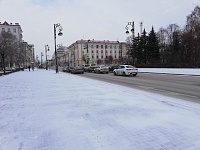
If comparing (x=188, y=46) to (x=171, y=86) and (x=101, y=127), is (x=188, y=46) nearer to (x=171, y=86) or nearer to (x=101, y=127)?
(x=171, y=86)

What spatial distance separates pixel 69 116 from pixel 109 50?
116 m

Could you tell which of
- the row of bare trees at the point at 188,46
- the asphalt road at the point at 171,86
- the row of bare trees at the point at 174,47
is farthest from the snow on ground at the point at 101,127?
the row of bare trees at the point at 174,47

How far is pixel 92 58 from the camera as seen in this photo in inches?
4601

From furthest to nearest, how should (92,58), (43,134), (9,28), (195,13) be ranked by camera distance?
(92,58)
(9,28)
(195,13)
(43,134)

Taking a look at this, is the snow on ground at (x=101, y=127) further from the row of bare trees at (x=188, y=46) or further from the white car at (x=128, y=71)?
the row of bare trees at (x=188, y=46)

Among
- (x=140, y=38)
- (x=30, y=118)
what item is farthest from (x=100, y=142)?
(x=140, y=38)

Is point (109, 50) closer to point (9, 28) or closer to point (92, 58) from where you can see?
point (92, 58)

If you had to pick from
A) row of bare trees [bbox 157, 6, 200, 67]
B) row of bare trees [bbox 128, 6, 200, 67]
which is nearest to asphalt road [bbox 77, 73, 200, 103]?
row of bare trees [bbox 157, 6, 200, 67]

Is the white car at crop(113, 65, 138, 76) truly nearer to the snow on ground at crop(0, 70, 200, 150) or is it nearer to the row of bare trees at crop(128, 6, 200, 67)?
the row of bare trees at crop(128, 6, 200, 67)

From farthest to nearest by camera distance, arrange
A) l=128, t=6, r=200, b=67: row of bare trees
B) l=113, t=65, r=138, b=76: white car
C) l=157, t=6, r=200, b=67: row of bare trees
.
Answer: l=128, t=6, r=200, b=67: row of bare trees → l=157, t=6, r=200, b=67: row of bare trees → l=113, t=65, r=138, b=76: white car

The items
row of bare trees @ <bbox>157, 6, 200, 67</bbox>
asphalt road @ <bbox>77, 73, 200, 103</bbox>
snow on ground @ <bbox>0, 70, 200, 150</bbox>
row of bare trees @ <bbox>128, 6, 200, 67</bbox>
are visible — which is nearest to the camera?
snow on ground @ <bbox>0, 70, 200, 150</bbox>

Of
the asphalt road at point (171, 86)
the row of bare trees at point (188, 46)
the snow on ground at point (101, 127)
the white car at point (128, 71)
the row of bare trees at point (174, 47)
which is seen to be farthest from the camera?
the row of bare trees at point (174, 47)

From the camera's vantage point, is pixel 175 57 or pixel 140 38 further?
pixel 140 38

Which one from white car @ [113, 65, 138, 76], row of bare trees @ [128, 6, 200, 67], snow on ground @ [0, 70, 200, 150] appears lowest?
snow on ground @ [0, 70, 200, 150]
